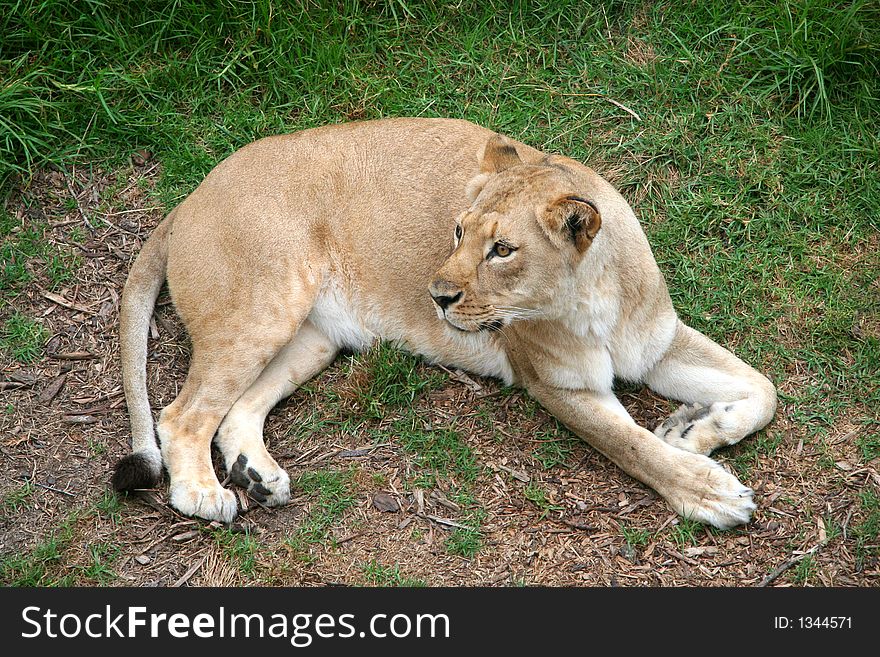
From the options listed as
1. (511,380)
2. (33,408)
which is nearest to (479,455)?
(511,380)

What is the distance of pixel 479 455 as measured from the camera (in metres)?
4.53

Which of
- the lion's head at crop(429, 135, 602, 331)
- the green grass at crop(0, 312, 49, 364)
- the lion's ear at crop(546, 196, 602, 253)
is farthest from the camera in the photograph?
the green grass at crop(0, 312, 49, 364)

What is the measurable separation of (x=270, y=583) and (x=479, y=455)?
3.61 ft

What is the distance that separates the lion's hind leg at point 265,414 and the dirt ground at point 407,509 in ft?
0.26

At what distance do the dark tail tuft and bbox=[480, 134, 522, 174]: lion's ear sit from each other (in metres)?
1.94

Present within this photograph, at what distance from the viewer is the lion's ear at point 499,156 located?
427cm

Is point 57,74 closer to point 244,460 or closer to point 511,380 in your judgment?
point 244,460

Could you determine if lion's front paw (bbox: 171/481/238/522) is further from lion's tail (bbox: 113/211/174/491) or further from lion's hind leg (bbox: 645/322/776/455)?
lion's hind leg (bbox: 645/322/776/455)

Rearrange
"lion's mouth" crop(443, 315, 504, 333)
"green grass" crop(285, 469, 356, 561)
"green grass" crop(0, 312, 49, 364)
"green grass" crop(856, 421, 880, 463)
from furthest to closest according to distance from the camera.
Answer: "green grass" crop(0, 312, 49, 364) → "green grass" crop(856, 421, 880, 463) → "green grass" crop(285, 469, 356, 561) → "lion's mouth" crop(443, 315, 504, 333)

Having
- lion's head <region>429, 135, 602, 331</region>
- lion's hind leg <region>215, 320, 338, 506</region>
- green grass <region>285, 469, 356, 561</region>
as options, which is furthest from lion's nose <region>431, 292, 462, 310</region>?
→ lion's hind leg <region>215, 320, 338, 506</region>

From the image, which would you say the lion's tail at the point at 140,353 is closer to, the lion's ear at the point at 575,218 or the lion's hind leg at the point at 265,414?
the lion's hind leg at the point at 265,414

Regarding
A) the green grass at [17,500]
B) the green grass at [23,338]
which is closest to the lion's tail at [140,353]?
the green grass at [17,500]

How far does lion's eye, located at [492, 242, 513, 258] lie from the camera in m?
3.90

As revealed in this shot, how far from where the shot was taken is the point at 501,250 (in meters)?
3.91
